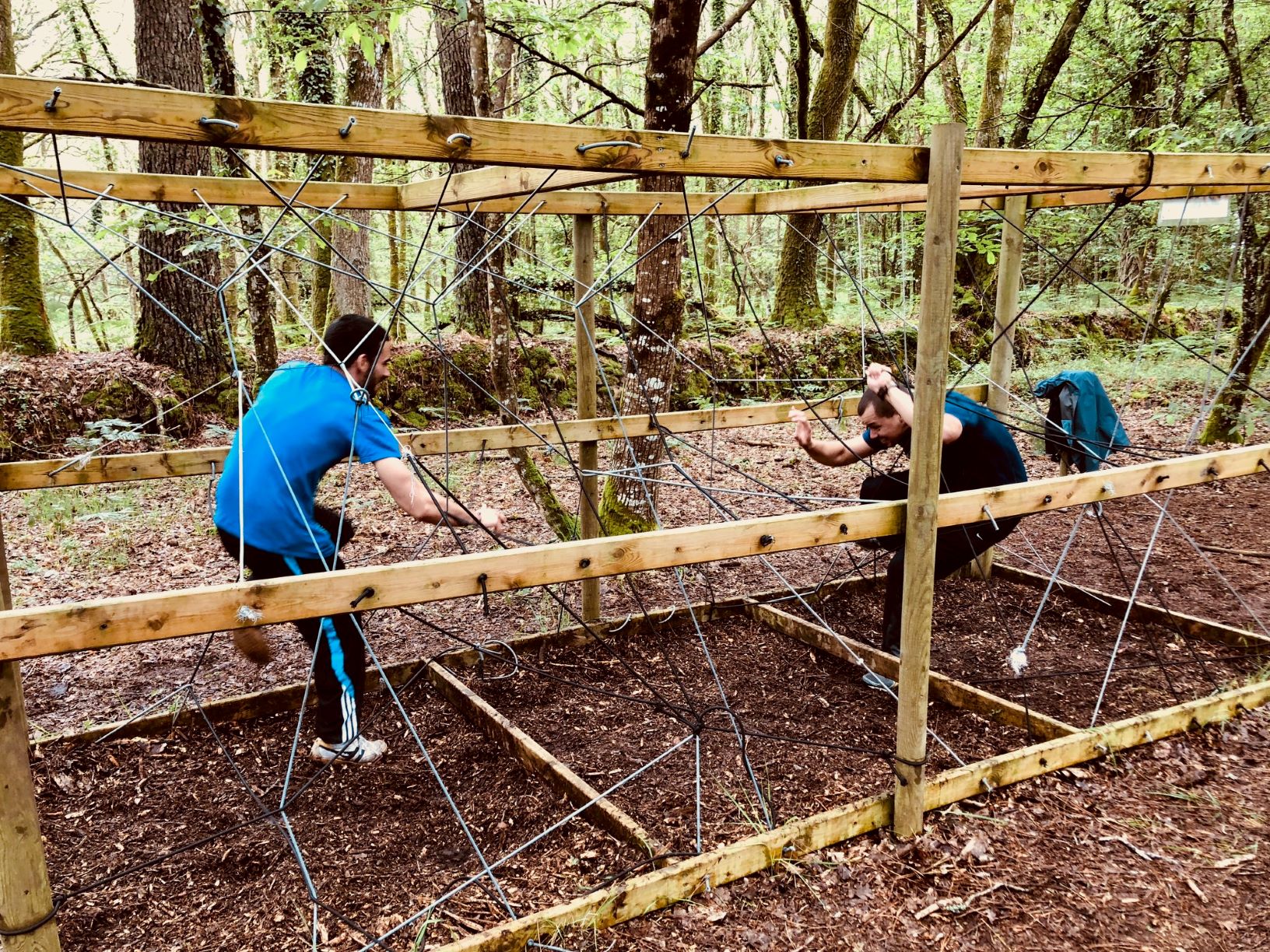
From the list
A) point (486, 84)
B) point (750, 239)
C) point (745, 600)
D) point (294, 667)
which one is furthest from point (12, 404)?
point (750, 239)

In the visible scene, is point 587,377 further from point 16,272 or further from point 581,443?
point 16,272

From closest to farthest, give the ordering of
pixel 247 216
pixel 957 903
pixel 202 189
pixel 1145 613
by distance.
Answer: pixel 957 903 < pixel 202 189 < pixel 1145 613 < pixel 247 216

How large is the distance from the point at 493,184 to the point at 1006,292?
3640 millimetres

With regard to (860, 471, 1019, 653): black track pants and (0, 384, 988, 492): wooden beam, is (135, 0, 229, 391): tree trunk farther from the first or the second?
(860, 471, 1019, 653): black track pants

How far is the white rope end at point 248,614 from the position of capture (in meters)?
2.02

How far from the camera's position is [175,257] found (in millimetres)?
8148

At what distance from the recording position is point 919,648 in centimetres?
295

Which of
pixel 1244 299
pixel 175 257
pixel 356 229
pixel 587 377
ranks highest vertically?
pixel 356 229

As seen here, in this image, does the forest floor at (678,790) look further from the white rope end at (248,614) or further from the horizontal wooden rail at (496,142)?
the horizontal wooden rail at (496,142)

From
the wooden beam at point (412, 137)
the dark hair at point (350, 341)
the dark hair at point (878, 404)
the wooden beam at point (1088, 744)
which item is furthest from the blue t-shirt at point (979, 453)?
the dark hair at point (350, 341)

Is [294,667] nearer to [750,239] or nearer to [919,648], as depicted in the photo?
[919,648]

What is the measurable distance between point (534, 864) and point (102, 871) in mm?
1487

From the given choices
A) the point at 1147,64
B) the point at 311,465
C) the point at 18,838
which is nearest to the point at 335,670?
the point at 311,465

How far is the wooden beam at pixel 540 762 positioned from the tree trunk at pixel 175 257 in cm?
496
